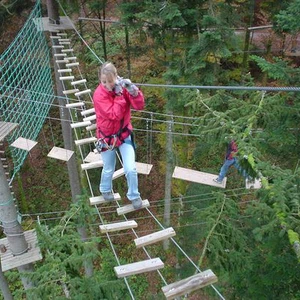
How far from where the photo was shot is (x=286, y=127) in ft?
9.64

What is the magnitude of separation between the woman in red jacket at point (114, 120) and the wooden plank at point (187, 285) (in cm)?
85

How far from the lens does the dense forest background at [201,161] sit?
1990mm

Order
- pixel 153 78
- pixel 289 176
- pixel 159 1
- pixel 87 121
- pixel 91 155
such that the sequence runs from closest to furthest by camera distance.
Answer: pixel 289 176 < pixel 91 155 < pixel 87 121 < pixel 159 1 < pixel 153 78

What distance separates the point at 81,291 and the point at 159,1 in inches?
134

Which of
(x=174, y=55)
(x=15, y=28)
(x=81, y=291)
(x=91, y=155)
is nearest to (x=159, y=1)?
(x=174, y=55)

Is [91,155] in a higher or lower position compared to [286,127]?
lower

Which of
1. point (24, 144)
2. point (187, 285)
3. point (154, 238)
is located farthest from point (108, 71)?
point (24, 144)

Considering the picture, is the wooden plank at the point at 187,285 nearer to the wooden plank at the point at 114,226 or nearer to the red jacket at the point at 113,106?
the wooden plank at the point at 114,226

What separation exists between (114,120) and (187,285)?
3.84 ft

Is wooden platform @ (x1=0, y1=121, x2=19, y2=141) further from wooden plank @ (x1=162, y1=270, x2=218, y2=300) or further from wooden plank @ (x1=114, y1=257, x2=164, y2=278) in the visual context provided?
wooden plank @ (x1=162, y1=270, x2=218, y2=300)

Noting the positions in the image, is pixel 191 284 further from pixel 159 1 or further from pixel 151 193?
pixel 151 193

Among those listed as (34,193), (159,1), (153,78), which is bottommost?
(34,193)

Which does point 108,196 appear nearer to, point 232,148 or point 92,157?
point 92,157

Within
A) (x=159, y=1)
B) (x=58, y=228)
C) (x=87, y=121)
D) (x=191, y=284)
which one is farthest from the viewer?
(x=159, y=1)
